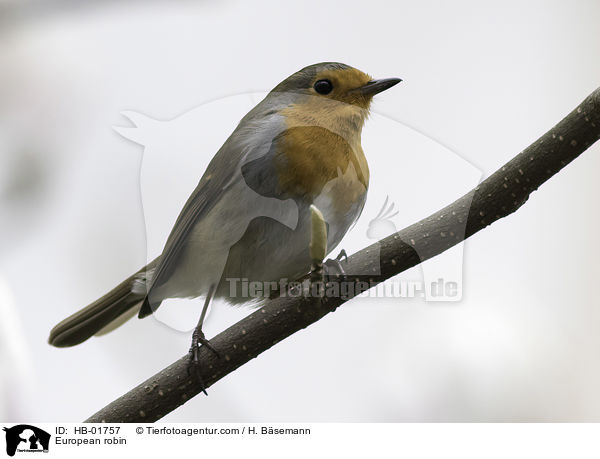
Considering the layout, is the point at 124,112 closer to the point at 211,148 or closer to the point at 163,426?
the point at 211,148

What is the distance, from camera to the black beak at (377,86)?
5.45 feet

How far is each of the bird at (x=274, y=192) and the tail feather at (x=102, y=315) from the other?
0.03 m

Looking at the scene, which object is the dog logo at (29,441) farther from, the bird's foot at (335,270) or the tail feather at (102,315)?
the bird's foot at (335,270)

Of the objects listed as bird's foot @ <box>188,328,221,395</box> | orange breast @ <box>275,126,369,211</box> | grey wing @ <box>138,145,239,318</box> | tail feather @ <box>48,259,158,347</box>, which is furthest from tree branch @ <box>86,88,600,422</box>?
tail feather @ <box>48,259,158,347</box>

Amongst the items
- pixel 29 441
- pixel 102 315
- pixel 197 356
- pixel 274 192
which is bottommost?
pixel 29 441

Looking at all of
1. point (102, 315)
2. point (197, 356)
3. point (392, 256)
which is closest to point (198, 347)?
point (197, 356)

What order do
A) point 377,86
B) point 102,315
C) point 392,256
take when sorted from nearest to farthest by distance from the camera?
point 392,256, point 377,86, point 102,315

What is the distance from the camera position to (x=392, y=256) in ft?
4.25

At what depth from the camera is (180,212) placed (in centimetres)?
177

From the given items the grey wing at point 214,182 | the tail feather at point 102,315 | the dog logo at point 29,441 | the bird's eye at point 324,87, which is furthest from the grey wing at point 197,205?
the dog logo at point 29,441

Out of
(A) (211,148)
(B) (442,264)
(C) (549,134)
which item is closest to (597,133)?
(C) (549,134)

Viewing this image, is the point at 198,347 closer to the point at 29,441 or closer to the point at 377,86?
the point at 29,441

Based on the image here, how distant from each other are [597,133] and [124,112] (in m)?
1.00

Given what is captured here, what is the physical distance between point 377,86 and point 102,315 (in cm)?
108
